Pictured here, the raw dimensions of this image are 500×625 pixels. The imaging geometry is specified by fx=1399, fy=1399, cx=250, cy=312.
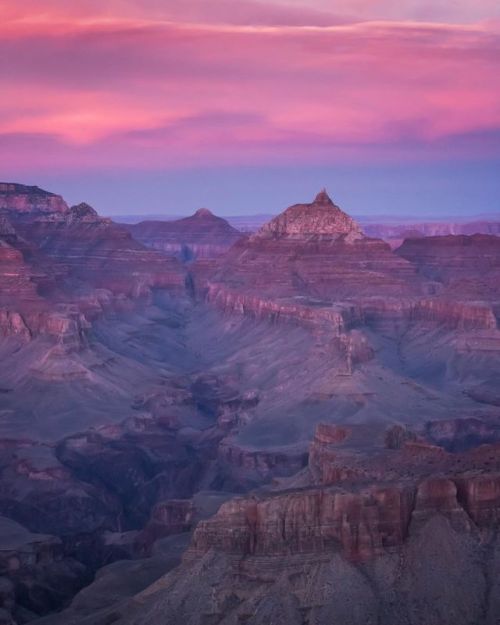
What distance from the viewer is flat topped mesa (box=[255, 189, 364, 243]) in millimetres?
136375

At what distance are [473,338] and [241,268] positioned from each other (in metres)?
39.1

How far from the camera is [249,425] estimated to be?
91.4 m

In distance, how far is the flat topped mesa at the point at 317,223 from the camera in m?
136

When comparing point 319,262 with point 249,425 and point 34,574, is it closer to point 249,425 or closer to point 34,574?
point 249,425

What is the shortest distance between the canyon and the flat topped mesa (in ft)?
0.93

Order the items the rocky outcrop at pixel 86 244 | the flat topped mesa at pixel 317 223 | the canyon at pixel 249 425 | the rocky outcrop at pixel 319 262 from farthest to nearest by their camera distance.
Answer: the rocky outcrop at pixel 86 244
the flat topped mesa at pixel 317 223
the rocky outcrop at pixel 319 262
the canyon at pixel 249 425

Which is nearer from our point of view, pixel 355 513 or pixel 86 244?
pixel 355 513

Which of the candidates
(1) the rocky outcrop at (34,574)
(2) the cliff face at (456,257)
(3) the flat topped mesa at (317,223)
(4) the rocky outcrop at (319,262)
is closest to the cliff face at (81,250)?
(4) the rocky outcrop at (319,262)

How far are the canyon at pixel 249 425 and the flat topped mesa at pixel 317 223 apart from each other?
283 mm

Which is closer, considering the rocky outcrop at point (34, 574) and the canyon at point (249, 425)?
the canyon at point (249, 425)

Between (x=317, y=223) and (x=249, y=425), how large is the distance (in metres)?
48.7

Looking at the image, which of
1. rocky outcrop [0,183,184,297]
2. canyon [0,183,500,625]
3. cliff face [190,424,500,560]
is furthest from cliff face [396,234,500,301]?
cliff face [190,424,500,560]

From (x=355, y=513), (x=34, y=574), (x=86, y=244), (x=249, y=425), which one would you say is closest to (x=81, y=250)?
(x=86, y=244)

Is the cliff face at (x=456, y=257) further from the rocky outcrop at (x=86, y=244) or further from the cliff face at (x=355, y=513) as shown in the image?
the cliff face at (x=355, y=513)
